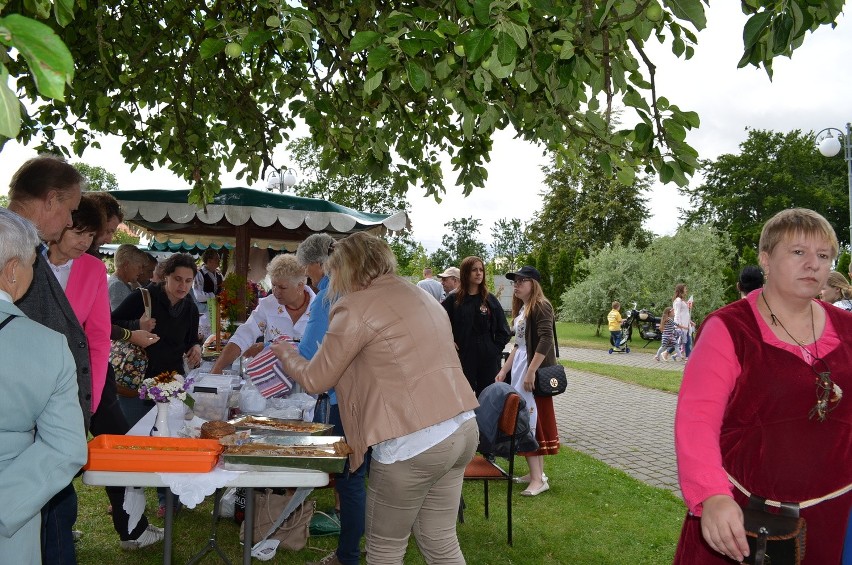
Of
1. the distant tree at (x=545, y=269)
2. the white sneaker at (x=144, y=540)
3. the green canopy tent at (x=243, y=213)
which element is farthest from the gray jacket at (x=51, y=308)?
the distant tree at (x=545, y=269)

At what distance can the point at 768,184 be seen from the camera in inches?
2032

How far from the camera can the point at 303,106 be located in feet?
17.5

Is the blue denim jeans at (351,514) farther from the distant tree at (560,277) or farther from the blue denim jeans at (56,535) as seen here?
the distant tree at (560,277)

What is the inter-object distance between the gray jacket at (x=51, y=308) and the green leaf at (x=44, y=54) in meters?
1.70

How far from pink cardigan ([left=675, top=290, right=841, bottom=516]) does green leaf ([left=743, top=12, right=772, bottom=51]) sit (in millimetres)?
894

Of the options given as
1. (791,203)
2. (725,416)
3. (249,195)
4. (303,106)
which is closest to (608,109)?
(725,416)

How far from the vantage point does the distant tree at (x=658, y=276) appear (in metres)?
27.2

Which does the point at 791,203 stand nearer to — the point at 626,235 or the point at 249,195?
the point at 626,235

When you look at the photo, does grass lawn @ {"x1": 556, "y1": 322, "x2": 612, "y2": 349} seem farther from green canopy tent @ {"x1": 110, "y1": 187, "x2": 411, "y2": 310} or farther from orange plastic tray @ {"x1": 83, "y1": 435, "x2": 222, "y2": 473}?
orange plastic tray @ {"x1": 83, "y1": 435, "x2": 222, "y2": 473}

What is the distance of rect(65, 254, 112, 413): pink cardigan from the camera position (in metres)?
3.16

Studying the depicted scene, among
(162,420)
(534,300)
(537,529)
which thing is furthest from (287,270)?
(537,529)

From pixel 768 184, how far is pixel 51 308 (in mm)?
57140

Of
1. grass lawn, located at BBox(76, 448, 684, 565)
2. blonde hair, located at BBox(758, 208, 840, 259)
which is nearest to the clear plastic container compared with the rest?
grass lawn, located at BBox(76, 448, 684, 565)

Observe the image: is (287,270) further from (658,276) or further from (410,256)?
(410,256)
